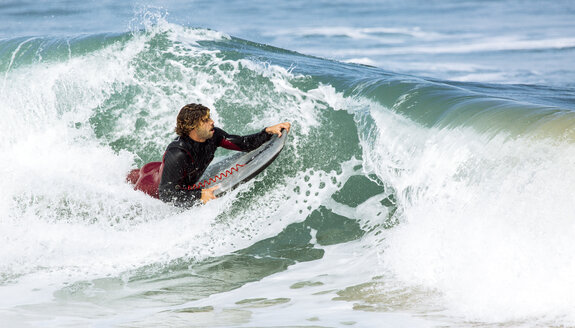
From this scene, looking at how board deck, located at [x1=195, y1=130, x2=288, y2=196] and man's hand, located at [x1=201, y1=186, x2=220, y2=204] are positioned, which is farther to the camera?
board deck, located at [x1=195, y1=130, x2=288, y2=196]

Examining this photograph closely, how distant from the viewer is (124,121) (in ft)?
29.5

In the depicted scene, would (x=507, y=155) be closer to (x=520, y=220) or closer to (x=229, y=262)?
(x=520, y=220)

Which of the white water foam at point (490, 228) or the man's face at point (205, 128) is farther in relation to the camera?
the man's face at point (205, 128)

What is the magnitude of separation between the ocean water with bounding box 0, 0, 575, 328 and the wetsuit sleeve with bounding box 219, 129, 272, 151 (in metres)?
0.48

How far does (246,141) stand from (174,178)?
1038 mm

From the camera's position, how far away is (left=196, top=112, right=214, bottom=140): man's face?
235 inches

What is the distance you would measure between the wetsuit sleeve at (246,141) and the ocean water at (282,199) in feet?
1.57

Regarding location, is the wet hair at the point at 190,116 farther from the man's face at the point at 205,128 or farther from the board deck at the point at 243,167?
the board deck at the point at 243,167

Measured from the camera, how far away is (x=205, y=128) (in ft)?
19.7

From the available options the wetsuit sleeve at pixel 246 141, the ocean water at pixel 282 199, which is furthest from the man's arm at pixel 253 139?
the ocean water at pixel 282 199

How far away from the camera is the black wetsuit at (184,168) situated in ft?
19.4

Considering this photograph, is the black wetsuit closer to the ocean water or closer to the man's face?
the man's face

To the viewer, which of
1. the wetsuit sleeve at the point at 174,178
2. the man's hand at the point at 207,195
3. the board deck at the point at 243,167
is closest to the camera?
the wetsuit sleeve at the point at 174,178

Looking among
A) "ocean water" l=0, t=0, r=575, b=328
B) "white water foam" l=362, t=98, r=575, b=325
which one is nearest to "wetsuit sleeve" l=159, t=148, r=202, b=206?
"ocean water" l=0, t=0, r=575, b=328
